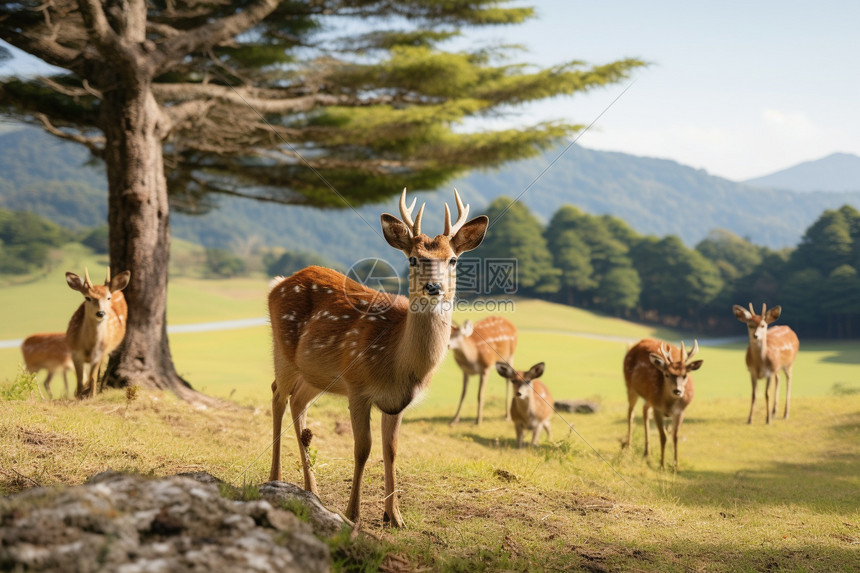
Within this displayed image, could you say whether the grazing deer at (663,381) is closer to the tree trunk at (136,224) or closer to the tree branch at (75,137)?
the tree trunk at (136,224)

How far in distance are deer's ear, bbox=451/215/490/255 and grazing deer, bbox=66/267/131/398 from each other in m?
5.64

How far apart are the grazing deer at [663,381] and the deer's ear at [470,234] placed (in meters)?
4.93

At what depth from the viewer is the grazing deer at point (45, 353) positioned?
11.6 metres

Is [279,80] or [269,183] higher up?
[279,80]

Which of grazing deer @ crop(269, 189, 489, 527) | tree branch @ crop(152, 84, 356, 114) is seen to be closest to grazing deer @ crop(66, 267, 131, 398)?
tree branch @ crop(152, 84, 356, 114)

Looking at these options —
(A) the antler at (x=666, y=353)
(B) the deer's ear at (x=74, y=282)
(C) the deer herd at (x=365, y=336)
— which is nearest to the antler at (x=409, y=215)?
(C) the deer herd at (x=365, y=336)

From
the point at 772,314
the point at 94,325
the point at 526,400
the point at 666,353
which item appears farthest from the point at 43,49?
the point at 772,314

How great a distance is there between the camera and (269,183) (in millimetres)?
14141

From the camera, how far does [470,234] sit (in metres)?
4.89

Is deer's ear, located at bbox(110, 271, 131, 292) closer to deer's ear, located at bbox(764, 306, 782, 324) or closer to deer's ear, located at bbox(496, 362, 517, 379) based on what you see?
deer's ear, located at bbox(496, 362, 517, 379)

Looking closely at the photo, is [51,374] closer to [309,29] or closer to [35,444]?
[35,444]

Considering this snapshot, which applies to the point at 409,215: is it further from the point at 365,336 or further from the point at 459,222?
the point at 365,336

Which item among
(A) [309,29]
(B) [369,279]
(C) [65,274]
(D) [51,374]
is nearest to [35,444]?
(C) [65,274]

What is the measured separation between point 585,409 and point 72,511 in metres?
12.0
